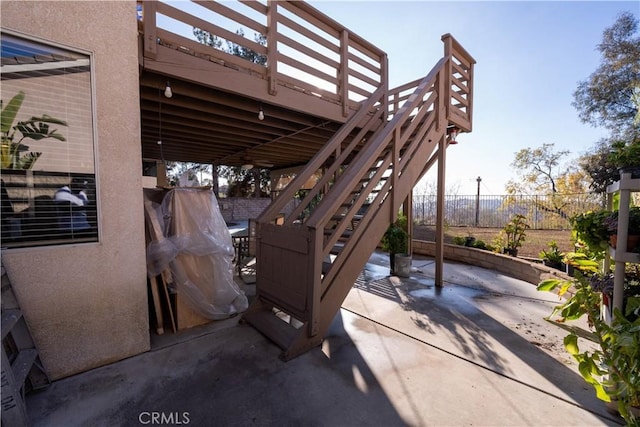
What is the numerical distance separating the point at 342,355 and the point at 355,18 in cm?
458

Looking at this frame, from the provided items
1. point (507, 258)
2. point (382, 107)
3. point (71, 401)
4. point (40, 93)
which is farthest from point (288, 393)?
point (507, 258)

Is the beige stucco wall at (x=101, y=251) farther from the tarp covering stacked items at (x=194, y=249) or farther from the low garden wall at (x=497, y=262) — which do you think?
the low garden wall at (x=497, y=262)

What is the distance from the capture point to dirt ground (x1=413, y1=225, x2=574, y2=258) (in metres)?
6.02

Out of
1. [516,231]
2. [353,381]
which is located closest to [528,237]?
[516,231]

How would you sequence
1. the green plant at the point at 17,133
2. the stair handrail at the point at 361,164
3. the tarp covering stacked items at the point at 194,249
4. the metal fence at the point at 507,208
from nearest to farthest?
the green plant at the point at 17,133
the stair handrail at the point at 361,164
the tarp covering stacked items at the point at 194,249
the metal fence at the point at 507,208

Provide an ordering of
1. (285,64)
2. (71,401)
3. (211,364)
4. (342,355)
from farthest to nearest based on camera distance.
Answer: (285,64) < (342,355) < (211,364) < (71,401)

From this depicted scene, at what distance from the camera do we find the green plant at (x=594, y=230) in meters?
2.12

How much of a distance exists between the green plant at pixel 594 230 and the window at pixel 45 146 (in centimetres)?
404

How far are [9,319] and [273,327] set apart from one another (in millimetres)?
1844

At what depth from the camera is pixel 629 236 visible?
1.69 meters

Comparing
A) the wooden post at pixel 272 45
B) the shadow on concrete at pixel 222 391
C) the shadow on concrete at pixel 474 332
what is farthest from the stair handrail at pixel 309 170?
the shadow on concrete at pixel 474 332

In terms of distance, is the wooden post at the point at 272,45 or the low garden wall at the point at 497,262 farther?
the low garden wall at the point at 497,262

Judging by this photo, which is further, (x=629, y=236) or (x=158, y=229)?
(x=158, y=229)

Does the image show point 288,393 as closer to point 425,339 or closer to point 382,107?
point 425,339
